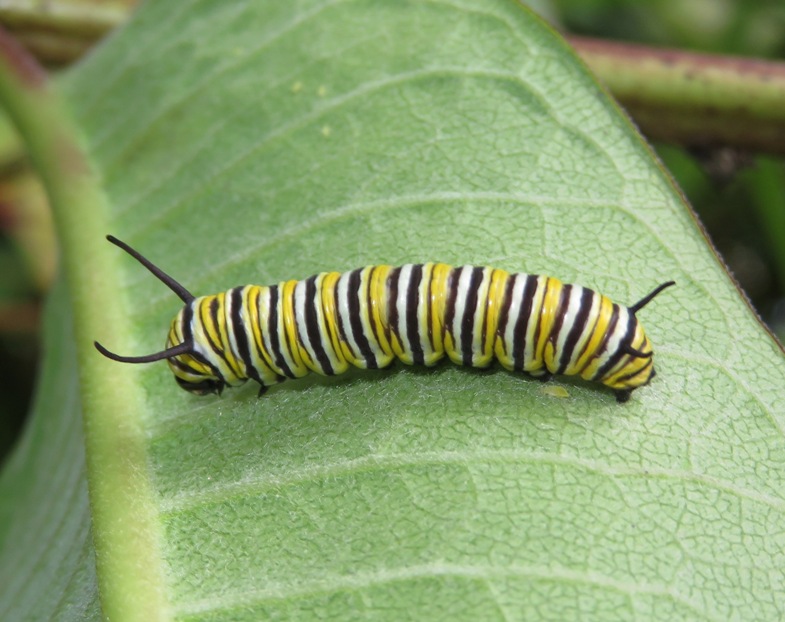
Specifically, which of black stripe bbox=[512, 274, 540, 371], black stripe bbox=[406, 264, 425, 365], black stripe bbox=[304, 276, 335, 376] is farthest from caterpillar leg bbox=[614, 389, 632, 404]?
black stripe bbox=[304, 276, 335, 376]

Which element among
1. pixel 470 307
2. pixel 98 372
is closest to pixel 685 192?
pixel 470 307

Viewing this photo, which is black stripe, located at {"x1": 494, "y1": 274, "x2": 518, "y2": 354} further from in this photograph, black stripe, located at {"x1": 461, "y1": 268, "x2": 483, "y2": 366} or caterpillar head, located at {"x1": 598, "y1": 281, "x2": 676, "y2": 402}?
caterpillar head, located at {"x1": 598, "y1": 281, "x2": 676, "y2": 402}

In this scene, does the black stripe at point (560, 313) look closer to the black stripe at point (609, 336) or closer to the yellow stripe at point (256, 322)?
the black stripe at point (609, 336)

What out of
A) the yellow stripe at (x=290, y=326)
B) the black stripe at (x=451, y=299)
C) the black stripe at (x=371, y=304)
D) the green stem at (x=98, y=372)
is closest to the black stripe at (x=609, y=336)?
the black stripe at (x=451, y=299)

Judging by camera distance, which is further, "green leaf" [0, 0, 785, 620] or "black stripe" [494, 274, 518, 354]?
"black stripe" [494, 274, 518, 354]

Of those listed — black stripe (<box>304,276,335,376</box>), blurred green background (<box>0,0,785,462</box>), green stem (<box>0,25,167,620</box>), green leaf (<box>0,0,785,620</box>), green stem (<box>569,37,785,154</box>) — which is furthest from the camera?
blurred green background (<box>0,0,785,462</box>)

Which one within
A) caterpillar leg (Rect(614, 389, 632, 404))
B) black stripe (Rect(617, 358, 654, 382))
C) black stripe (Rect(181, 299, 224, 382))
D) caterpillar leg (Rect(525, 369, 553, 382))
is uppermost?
black stripe (Rect(181, 299, 224, 382))

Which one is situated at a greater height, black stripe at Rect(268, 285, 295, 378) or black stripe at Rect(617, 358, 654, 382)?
black stripe at Rect(268, 285, 295, 378)
